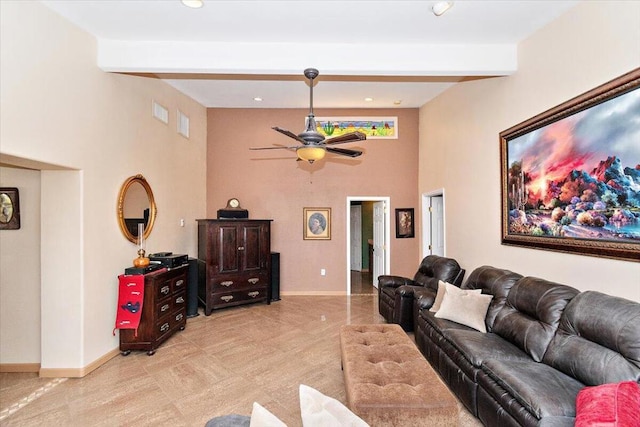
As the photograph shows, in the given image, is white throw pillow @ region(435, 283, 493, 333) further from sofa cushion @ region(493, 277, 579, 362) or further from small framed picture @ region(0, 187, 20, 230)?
small framed picture @ region(0, 187, 20, 230)

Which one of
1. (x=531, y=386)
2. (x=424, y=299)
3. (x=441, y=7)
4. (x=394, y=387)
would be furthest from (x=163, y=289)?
(x=441, y=7)

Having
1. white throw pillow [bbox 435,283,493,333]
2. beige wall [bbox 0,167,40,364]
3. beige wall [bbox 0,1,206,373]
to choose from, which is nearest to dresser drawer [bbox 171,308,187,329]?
beige wall [bbox 0,1,206,373]

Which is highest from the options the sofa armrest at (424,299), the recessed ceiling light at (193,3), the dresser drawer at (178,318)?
the recessed ceiling light at (193,3)

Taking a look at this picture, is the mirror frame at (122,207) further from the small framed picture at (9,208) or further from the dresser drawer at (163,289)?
the small framed picture at (9,208)

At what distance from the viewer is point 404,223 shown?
21.2ft

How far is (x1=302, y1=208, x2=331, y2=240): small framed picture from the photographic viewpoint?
6469mm

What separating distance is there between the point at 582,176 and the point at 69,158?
469 cm

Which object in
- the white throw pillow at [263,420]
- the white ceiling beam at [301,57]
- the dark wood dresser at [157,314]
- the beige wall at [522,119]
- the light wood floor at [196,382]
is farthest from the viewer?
the dark wood dresser at [157,314]

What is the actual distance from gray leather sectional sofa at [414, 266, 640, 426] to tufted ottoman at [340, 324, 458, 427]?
419mm

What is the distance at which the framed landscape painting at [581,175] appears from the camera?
226 cm

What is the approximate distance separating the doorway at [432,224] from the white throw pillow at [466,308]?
8.90ft

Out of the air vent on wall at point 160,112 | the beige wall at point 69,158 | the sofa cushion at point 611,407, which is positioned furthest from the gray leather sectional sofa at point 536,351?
the air vent on wall at point 160,112

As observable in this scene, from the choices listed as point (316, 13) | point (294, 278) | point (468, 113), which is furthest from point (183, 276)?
point (468, 113)

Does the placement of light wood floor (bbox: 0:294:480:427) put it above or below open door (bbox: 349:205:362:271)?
below
